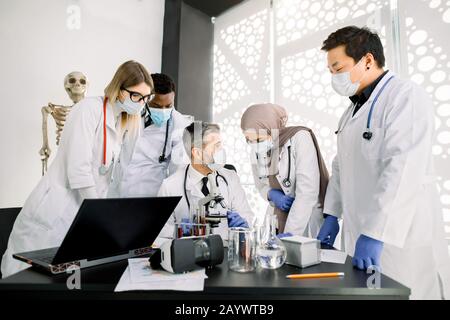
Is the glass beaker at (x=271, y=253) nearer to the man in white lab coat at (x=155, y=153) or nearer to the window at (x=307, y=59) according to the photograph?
the man in white lab coat at (x=155, y=153)

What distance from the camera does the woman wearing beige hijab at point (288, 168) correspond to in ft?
5.89

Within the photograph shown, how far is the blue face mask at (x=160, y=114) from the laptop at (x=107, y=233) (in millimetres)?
1106

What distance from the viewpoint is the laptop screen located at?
85 centimetres

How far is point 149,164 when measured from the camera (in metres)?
2.15

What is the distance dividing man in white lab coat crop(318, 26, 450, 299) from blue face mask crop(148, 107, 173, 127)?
1.08 meters

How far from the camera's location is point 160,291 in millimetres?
761

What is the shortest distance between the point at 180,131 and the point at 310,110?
1336mm

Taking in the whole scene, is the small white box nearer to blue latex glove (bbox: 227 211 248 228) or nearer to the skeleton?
blue latex glove (bbox: 227 211 248 228)

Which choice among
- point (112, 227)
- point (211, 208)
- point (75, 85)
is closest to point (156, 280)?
point (112, 227)

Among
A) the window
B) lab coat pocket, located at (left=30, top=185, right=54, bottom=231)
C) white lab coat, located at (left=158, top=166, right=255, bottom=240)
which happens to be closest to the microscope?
white lab coat, located at (left=158, top=166, right=255, bottom=240)

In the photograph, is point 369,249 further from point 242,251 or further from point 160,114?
point 160,114

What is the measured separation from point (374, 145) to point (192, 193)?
93cm

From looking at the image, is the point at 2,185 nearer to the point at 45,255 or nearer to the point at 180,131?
the point at 180,131

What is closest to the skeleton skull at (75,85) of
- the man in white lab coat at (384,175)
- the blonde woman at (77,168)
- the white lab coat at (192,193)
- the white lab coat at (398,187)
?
the blonde woman at (77,168)
